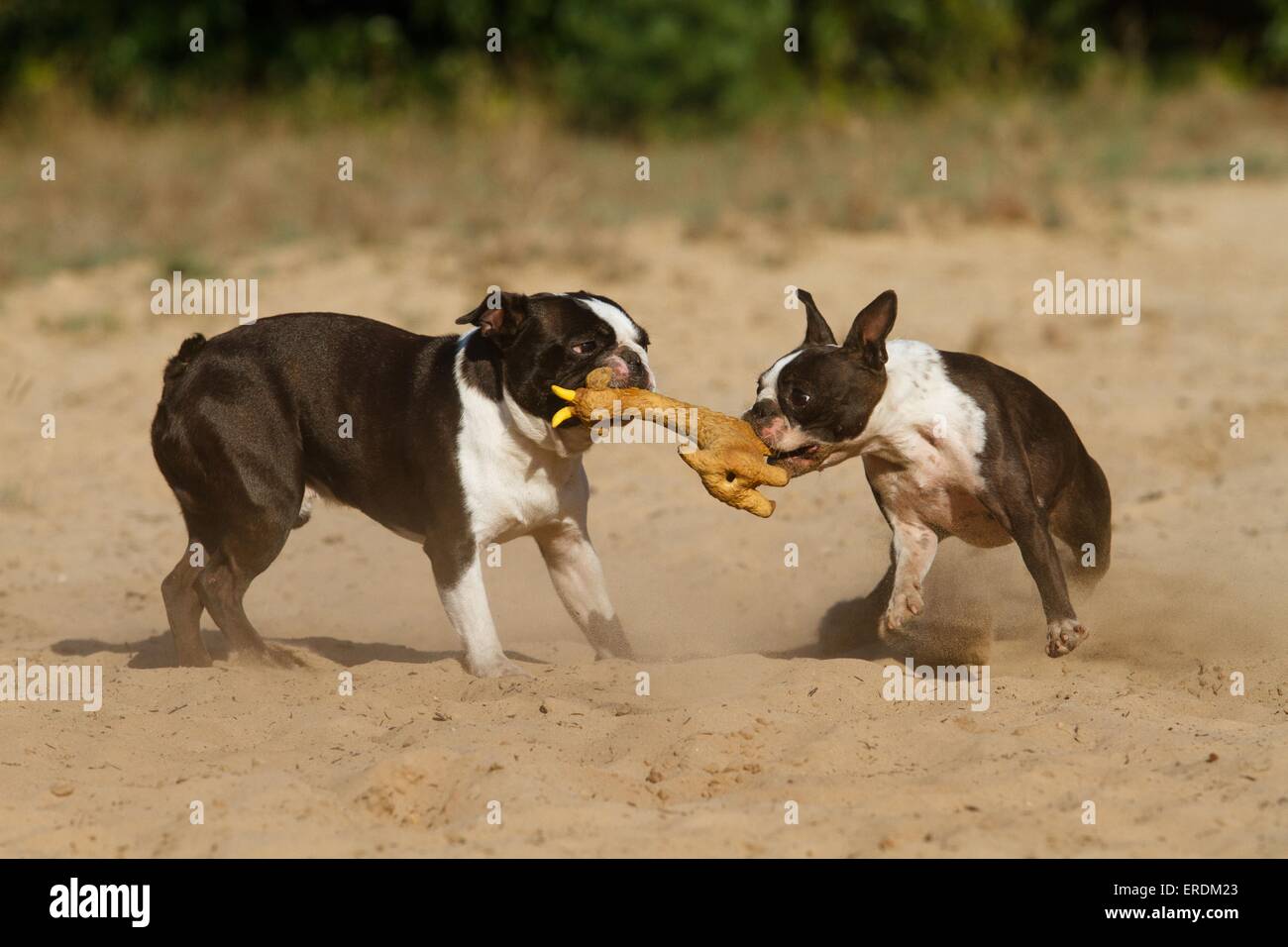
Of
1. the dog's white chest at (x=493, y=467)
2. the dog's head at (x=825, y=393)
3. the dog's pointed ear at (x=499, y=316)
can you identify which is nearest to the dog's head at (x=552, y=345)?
the dog's pointed ear at (x=499, y=316)

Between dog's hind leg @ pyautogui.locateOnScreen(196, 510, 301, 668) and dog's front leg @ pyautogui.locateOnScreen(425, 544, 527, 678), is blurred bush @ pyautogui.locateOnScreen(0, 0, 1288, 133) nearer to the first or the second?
dog's hind leg @ pyautogui.locateOnScreen(196, 510, 301, 668)

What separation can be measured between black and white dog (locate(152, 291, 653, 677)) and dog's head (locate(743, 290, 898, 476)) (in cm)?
53

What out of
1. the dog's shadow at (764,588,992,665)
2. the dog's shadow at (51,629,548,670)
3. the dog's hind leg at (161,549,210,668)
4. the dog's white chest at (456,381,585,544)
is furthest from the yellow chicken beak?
the dog's hind leg at (161,549,210,668)

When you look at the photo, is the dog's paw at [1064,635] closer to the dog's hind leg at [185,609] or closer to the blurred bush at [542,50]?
the dog's hind leg at [185,609]

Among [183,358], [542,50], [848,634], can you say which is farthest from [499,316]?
[542,50]

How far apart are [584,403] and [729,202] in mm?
8516

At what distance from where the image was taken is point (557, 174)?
1576 cm

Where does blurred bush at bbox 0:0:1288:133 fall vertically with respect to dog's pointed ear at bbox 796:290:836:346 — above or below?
above

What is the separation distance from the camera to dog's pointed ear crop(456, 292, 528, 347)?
6828mm

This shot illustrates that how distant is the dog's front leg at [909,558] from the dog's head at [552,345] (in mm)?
1260

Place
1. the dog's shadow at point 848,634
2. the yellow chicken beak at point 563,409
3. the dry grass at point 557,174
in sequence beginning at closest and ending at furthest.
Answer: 1. the yellow chicken beak at point 563,409
2. the dog's shadow at point 848,634
3. the dry grass at point 557,174

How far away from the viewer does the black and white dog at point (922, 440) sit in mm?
6797

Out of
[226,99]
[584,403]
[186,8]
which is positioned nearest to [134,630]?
[584,403]

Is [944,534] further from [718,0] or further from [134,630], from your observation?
[718,0]
